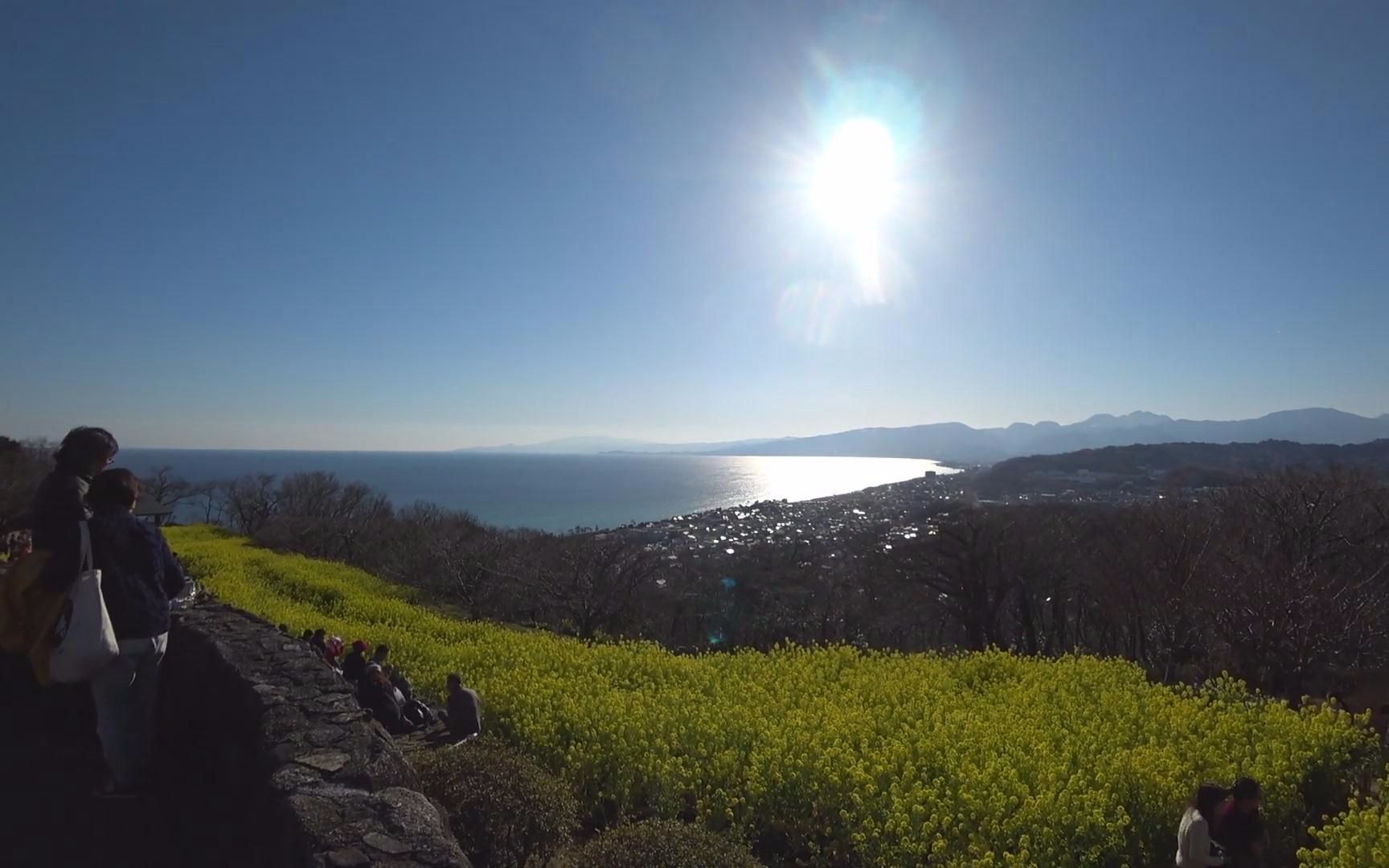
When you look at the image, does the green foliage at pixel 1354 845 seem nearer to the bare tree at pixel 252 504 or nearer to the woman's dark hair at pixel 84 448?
the woman's dark hair at pixel 84 448

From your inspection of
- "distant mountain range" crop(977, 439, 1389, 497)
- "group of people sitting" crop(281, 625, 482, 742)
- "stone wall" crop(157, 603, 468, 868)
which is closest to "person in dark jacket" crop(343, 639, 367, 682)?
"group of people sitting" crop(281, 625, 482, 742)

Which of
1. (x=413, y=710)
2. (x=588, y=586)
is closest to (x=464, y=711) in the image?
(x=413, y=710)

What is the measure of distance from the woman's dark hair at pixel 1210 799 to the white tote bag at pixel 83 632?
707cm

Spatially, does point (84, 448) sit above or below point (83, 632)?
above

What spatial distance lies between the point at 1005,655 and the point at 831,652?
2.85 meters

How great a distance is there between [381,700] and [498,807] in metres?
3.98

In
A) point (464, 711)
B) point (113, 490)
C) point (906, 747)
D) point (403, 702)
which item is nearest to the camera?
Answer: point (113, 490)

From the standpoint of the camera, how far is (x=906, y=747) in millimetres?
6207

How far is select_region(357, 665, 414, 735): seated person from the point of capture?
7.75 meters

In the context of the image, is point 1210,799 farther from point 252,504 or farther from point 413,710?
point 252,504

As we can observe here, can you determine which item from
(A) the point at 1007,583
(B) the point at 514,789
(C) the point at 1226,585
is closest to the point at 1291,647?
(C) the point at 1226,585

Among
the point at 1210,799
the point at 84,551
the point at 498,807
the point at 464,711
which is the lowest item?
the point at 464,711

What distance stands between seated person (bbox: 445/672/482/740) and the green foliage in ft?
23.4

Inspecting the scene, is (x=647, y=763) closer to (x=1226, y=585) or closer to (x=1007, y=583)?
(x=1226, y=585)
